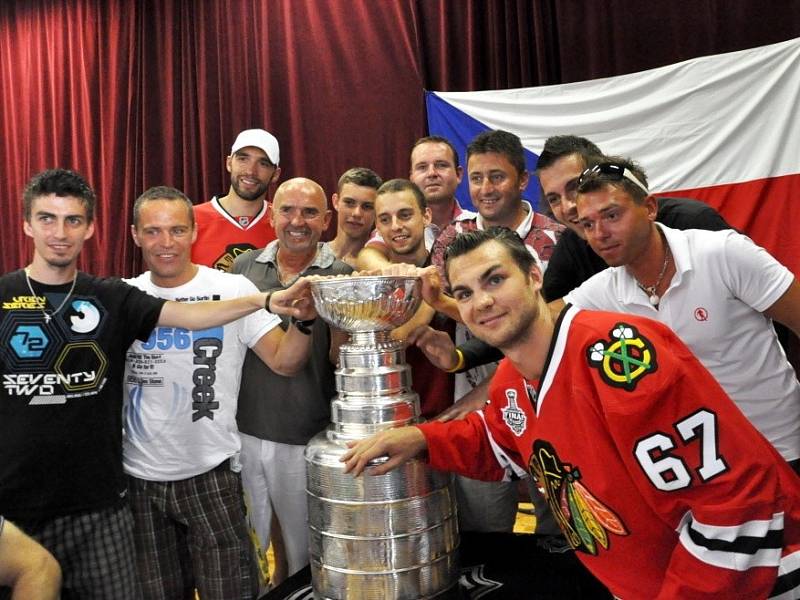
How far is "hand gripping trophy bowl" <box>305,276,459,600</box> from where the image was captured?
136 cm

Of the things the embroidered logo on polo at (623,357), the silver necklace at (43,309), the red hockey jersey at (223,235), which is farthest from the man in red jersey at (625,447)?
the red hockey jersey at (223,235)

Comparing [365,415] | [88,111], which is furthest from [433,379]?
[88,111]

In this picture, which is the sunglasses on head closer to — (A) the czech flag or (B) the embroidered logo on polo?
(B) the embroidered logo on polo

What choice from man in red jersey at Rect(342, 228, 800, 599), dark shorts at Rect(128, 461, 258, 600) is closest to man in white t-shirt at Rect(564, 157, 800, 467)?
man in red jersey at Rect(342, 228, 800, 599)

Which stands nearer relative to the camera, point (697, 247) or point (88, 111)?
point (697, 247)

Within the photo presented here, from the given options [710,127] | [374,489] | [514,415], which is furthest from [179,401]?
[710,127]

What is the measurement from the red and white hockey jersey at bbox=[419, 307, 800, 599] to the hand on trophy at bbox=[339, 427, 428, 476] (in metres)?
0.25

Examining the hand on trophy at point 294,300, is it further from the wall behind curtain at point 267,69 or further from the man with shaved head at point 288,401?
the wall behind curtain at point 267,69

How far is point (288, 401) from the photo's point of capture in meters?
2.12

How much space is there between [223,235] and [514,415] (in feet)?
5.54

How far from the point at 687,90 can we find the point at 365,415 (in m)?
2.67

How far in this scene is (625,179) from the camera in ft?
5.27

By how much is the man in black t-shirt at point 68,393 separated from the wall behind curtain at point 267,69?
8.39ft

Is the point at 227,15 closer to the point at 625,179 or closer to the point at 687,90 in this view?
the point at 687,90
